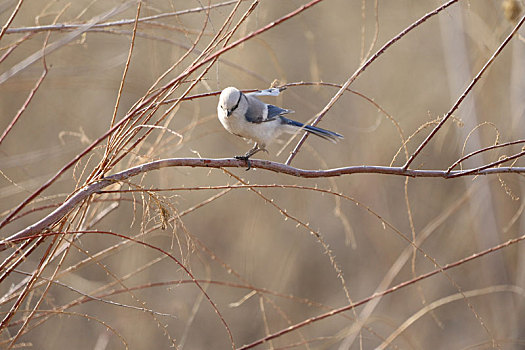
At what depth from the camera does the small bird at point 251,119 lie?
7.16 feet

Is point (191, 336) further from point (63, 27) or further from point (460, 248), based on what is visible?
point (63, 27)

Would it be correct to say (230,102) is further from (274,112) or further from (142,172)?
(142,172)

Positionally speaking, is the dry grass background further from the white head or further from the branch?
the branch

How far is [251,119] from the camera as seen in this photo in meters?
2.25

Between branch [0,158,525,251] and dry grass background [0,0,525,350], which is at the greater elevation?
dry grass background [0,0,525,350]

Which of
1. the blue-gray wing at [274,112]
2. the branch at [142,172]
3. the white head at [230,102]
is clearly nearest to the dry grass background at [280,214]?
the blue-gray wing at [274,112]

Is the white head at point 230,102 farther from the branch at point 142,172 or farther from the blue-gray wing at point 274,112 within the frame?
the branch at point 142,172

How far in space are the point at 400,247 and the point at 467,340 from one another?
85 cm

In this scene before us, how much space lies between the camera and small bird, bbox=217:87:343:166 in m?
2.18

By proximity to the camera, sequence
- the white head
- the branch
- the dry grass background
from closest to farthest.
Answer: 1. the branch
2. the white head
3. the dry grass background

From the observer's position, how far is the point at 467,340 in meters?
4.70

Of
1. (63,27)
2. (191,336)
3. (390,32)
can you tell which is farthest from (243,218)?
(63,27)

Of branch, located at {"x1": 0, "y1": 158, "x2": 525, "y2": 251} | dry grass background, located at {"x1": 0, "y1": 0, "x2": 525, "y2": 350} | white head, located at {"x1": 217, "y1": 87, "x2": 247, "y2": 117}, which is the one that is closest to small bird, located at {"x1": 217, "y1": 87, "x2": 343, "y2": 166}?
white head, located at {"x1": 217, "y1": 87, "x2": 247, "y2": 117}

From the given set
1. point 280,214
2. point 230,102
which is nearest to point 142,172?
point 230,102
